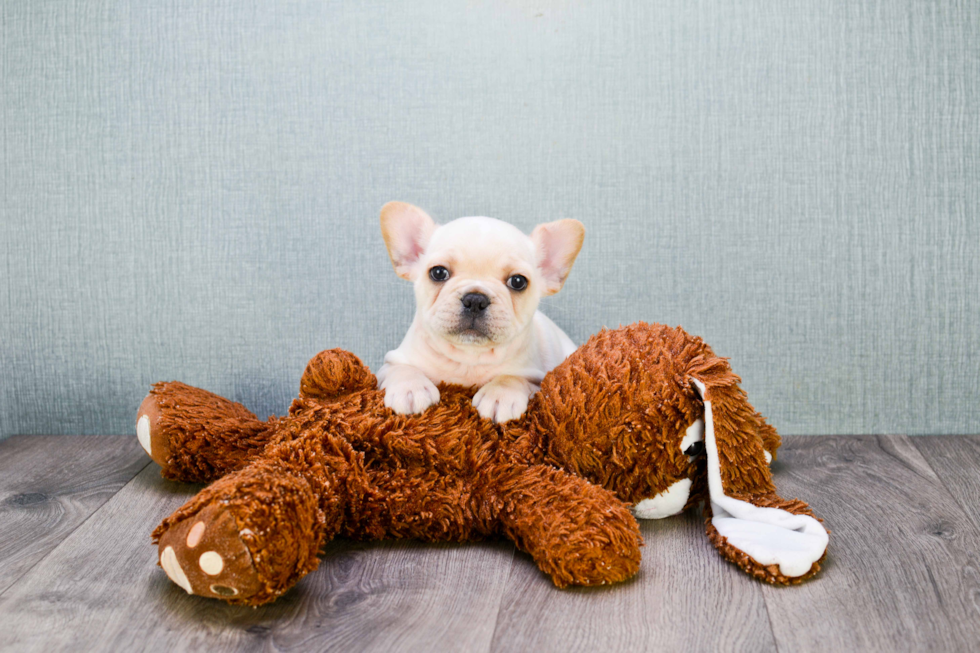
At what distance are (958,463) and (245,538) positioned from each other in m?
1.55

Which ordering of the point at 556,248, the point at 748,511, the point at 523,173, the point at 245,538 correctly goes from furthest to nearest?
the point at 523,173, the point at 556,248, the point at 748,511, the point at 245,538

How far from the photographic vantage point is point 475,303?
4.40 feet

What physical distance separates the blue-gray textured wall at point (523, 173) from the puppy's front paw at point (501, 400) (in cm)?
58

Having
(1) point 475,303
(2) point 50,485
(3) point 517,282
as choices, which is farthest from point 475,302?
(2) point 50,485

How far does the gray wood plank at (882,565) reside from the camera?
102cm

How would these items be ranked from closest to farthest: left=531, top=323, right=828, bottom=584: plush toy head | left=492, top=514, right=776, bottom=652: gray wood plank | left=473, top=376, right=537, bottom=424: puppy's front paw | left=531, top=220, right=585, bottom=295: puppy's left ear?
left=492, top=514, right=776, bottom=652: gray wood plank, left=531, top=323, right=828, bottom=584: plush toy head, left=473, top=376, right=537, bottom=424: puppy's front paw, left=531, top=220, right=585, bottom=295: puppy's left ear

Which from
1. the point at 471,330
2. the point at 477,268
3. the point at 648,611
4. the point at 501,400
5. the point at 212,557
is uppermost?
the point at 477,268

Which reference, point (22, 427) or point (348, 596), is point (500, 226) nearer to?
point (348, 596)

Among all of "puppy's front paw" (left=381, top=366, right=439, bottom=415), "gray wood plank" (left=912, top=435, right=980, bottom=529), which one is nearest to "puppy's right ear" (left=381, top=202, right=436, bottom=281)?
"puppy's front paw" (left=381, top=366, right=439, bottom=415)

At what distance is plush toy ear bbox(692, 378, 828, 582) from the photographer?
45.6 inches

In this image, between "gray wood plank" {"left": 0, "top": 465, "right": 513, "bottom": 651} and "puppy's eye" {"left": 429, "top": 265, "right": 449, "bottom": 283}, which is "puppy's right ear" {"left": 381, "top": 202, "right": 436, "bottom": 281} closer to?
"puppy's eye" {"left": 429, "top": 265, "right": 449, "bottom": 283}

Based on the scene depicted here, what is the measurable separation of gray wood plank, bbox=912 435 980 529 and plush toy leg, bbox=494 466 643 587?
703mm

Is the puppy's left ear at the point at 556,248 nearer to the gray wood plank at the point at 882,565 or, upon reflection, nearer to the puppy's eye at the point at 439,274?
Result: the puppy's eye at the point at 439,274

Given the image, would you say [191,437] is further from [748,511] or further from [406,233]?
[748,511]
